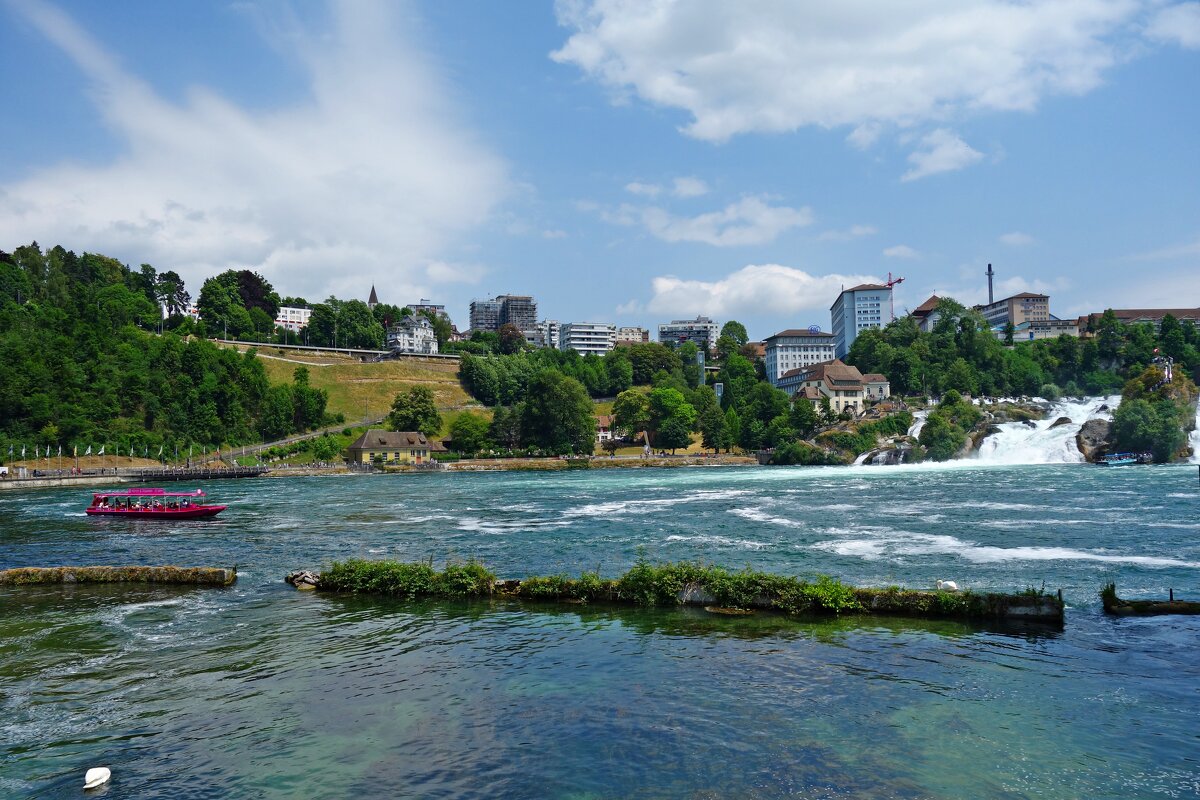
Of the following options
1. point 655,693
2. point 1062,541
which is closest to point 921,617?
point 655,693

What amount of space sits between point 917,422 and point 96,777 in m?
125

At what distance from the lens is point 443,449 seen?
436ft

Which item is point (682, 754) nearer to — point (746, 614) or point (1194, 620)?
point (746, 614)

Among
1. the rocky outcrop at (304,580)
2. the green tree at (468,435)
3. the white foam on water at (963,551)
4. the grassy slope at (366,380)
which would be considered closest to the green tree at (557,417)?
the green tree at (468,435)

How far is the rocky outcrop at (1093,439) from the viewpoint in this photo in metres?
96.3

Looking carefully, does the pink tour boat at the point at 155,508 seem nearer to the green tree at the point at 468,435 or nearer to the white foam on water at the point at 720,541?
the white foam on water at the point at 720,541

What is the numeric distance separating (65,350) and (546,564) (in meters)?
118

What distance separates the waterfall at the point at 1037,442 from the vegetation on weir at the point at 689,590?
9208cm

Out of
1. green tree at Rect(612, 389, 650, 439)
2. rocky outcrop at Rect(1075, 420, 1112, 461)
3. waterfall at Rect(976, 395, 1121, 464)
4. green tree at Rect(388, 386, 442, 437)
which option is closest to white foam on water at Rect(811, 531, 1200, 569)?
rocky outcrop at Rect(1075, 420, 1112, 461)

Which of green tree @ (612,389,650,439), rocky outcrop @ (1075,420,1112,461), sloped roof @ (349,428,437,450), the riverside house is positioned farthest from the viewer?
green tree @ (612,389,650,439)

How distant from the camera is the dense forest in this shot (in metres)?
A: 105

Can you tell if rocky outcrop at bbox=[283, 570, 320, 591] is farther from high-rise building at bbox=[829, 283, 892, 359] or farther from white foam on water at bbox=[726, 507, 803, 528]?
high-rise building at bbox=[829, 283, 892, 359]

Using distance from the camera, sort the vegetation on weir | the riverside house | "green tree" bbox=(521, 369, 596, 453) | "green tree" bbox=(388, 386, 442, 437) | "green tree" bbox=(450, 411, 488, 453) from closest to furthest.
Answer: the vegetation on weir → the riverside house → "green tree" bbox=(521, 369, 596, 453) → "green tree" bbox=(450, 411, 488, 453) → "green tree" bbox=(388, 386, 442, 437)

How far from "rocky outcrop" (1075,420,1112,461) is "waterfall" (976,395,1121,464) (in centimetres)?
91
